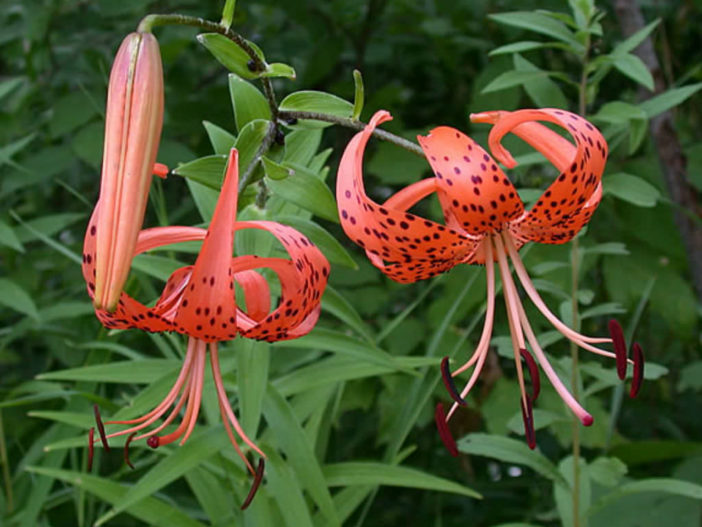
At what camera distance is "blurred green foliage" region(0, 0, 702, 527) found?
1161mm

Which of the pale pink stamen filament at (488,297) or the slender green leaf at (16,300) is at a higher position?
the pale pink stamen filament at (488,297)

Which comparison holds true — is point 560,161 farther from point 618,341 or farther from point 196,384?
point 196,384

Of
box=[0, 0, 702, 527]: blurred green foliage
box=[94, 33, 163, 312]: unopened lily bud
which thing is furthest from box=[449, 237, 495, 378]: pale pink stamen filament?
box=[94, 33, 163, 312]: unopened lily bud

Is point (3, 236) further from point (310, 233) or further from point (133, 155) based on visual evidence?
point (133, 155)

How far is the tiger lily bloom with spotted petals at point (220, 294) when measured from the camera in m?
0.75

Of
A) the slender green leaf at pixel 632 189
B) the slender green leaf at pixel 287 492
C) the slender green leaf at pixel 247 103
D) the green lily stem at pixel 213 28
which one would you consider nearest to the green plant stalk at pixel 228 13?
the green lily stem at pixel 213 28

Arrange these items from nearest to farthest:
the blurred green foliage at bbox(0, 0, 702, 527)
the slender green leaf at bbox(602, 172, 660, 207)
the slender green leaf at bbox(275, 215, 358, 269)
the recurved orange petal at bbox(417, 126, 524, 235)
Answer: the recurved orange petal at bbox(417, 126, 524, 235) → the slender green leaf at bbox(275, 215, 358, 269) → the blurred green foliage at bbox(0, 0, 702, 527) → the slender green leaf at bbox(602, 172, 660, 207)

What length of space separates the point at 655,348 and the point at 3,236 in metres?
1.71

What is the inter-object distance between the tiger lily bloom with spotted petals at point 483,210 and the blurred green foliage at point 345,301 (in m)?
0.12

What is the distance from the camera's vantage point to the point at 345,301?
111cm

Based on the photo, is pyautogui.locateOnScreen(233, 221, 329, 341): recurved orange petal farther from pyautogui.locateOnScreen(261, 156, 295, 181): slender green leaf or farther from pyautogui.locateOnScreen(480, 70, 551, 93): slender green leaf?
pyautogui.locateOnScreen(480, 70, 551, 93): slender green leaf

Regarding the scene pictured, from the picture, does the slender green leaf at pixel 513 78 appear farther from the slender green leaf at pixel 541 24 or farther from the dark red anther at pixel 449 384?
the dark red anther at pixel 449 384

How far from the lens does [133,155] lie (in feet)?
2.36

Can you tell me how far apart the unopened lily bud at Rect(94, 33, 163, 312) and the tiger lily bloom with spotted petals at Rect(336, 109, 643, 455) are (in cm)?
20
